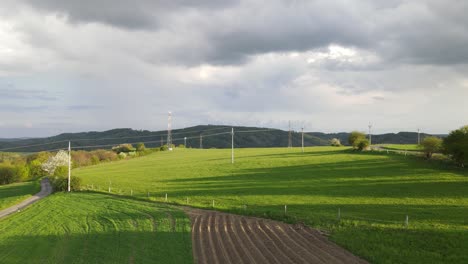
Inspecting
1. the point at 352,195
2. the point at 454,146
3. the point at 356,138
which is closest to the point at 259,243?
the point at 352,195

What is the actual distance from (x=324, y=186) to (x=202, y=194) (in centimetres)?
1910

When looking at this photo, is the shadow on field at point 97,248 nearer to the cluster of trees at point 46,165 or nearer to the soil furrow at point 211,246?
the soil furrow at point 211,246

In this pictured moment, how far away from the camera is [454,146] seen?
6894 centimetres

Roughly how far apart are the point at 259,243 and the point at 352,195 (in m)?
25.2

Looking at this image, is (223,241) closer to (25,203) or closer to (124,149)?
(25,203)

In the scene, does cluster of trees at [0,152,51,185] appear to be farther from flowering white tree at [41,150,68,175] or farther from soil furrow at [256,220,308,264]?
soil furrow at [256,220,308,264]

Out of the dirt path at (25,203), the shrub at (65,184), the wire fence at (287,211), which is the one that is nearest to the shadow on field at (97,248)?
the wire fence at (287,211)

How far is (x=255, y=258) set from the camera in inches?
985

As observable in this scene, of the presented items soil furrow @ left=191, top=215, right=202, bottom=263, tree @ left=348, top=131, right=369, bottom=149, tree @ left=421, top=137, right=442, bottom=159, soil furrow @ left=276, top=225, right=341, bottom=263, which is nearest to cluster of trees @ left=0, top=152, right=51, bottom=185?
soil furrow @ left=191, top=215, right=202, bottom=263

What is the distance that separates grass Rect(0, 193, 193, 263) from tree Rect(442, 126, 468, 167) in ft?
182

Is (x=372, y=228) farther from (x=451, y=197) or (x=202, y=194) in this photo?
(x=202, y=194)

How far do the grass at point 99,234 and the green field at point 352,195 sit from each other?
310 inches

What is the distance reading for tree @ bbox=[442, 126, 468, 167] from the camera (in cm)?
6731

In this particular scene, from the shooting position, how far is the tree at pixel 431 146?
77.4m
